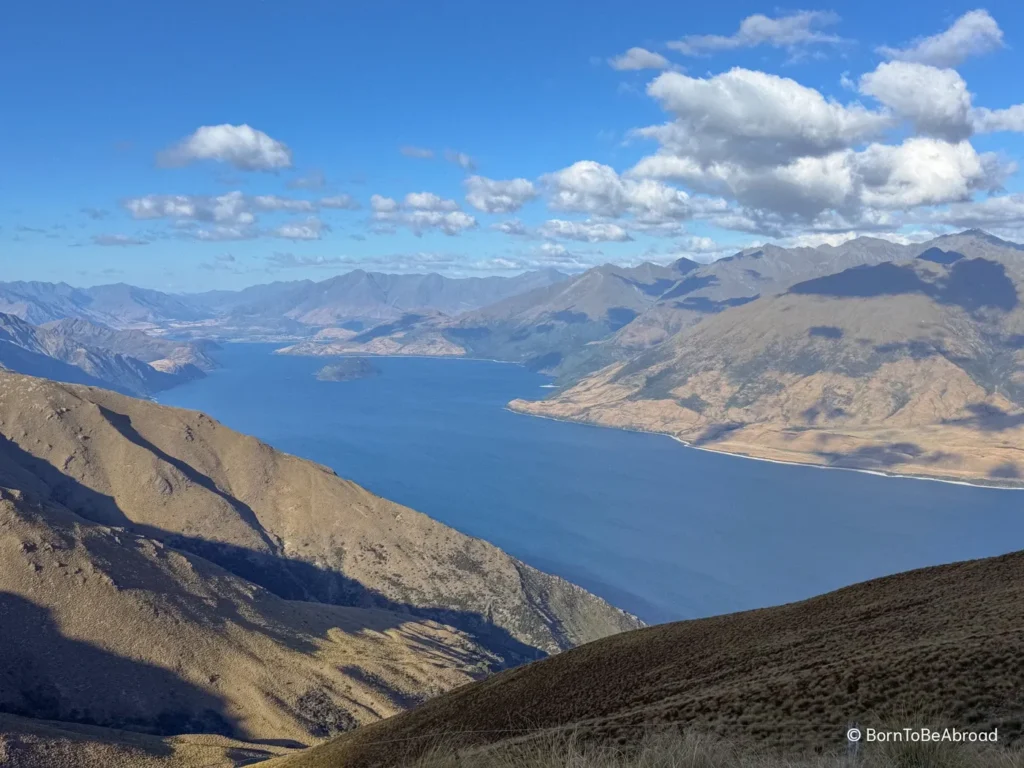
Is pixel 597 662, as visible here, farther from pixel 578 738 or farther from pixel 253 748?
pixel 253 748

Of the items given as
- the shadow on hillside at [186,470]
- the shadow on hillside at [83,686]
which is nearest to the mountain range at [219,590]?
the shadow on hillside at [83,686]

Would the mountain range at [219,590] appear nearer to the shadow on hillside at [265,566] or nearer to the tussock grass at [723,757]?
the shadow on hillside at [265,566]

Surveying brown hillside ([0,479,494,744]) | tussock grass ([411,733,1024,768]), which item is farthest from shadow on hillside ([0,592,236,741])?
tussock grass ([411,733,1024,768])

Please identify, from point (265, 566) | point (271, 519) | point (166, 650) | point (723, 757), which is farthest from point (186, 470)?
point (723, 757)

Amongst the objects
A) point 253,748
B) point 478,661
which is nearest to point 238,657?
point 253,748

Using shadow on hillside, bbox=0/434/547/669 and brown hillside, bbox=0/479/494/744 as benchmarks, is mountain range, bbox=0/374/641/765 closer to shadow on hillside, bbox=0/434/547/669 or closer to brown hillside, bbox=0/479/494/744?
Answer: brown hillside, bbox=0/479/494/744

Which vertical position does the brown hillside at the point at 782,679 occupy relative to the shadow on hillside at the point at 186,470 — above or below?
above
